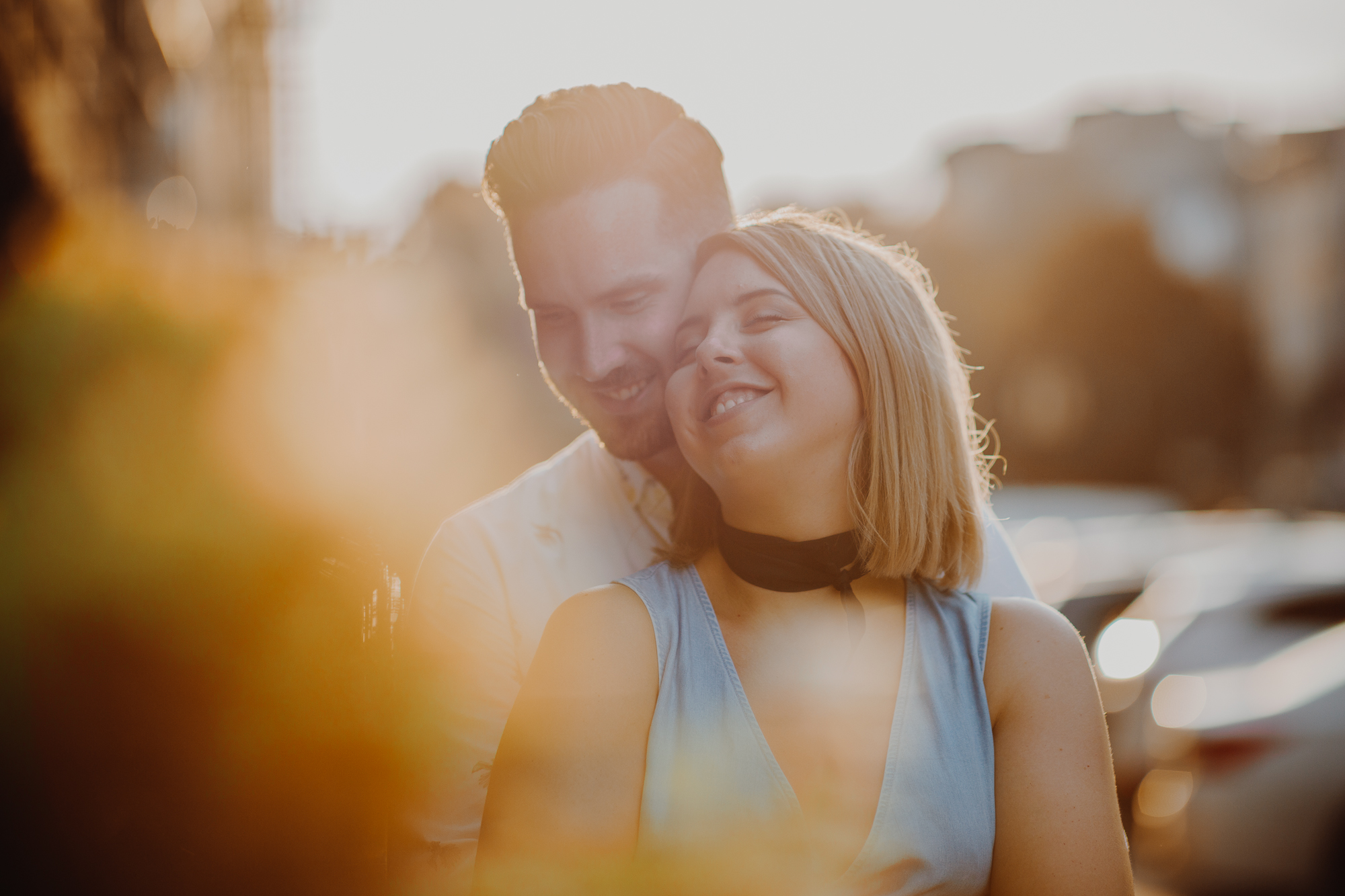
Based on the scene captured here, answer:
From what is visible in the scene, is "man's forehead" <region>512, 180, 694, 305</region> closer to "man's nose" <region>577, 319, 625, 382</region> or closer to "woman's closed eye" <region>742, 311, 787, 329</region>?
"man's nose" <region>577, 319, 625, 382</region>

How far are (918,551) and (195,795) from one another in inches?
49.9

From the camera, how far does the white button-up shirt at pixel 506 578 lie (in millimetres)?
2152

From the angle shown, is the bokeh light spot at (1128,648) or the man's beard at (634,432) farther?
the bokeh light spot at (1128,648)

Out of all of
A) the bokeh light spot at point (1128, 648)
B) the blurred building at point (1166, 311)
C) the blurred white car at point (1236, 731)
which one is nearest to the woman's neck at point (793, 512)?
the blurred white car at point (1236, 731)

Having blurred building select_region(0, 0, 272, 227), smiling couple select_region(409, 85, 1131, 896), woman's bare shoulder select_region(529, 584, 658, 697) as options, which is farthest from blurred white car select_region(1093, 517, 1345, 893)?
blurred building select_region(0, 0, 272, 227)

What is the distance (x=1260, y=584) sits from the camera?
6457 mm

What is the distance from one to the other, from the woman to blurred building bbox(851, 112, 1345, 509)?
16032 millimetres

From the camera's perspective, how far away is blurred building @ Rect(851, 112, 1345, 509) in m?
22.5

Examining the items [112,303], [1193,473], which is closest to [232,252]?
[112,303]

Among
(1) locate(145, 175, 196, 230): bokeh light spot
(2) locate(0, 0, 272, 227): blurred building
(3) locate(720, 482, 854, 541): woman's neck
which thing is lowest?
(3) locate(720, 482, 854, 541): woman's neck

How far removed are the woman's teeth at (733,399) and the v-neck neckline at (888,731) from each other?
327 mm

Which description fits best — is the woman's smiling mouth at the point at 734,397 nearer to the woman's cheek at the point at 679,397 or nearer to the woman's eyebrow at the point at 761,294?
the woman's cheek at the point at 679,397

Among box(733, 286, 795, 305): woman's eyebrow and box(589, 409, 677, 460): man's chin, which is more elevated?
box(733, 286, 795, 305): woman's eyebrow

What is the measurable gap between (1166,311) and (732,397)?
23.5 m
